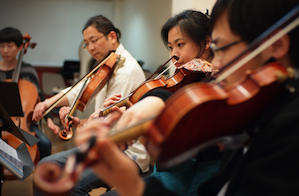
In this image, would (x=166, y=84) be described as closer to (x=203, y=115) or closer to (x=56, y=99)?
(x=203, y=115)

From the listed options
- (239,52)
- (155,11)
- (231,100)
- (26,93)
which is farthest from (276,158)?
(155,11)

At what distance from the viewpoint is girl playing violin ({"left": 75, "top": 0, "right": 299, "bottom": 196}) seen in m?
0.47

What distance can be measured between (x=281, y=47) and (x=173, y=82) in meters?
0.59

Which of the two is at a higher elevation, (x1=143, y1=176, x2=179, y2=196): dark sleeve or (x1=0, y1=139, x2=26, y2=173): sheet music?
(x1=143, y1=176, x2=179, y2=196): dark sleeve

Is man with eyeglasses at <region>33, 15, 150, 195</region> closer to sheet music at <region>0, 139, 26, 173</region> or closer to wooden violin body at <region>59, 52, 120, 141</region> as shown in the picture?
wooden violin body at <region>59, 52, 120, 141</region>

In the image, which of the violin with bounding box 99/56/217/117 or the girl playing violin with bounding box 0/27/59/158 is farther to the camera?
the girl playing violin with bounding box 0/27/59/158

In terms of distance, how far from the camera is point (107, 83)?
5.42 feet

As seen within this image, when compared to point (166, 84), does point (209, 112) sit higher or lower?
higher

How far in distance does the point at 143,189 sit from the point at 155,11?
3990 millimetres

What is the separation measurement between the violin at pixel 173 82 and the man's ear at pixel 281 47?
18.1 inches

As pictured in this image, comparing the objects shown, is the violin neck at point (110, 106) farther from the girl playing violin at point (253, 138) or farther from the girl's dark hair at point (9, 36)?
the girl's dark hair at point (9, 36)

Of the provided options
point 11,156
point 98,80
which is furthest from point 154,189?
point 98,80

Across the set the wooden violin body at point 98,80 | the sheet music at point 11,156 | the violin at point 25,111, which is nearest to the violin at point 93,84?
the wooden violin body at point 98,80

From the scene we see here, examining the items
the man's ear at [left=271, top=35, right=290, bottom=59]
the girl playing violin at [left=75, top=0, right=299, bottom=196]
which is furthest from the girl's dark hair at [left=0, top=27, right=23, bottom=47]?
the man's ear at [left=271, top=35, right=290, bottom=59]
